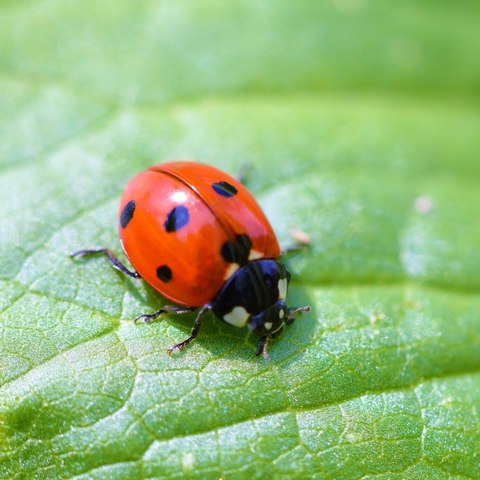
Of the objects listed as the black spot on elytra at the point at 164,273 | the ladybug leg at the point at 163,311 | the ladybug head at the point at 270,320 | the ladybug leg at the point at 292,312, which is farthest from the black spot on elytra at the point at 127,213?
the ladybug leg at the point at 292,312

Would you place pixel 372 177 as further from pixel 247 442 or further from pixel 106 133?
pixel 247 442

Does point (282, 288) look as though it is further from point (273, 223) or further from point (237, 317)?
point (273, 223)

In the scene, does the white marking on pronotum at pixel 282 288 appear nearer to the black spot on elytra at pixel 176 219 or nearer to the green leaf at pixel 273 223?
the green leaf at pixel 273 223

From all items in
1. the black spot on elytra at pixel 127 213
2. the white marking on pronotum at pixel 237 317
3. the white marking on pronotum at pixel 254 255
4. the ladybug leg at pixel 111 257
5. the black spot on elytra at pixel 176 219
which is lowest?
the white marking on pronotum at pixel 237 317

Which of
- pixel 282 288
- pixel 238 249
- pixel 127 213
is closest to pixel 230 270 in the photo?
pixel 238 249

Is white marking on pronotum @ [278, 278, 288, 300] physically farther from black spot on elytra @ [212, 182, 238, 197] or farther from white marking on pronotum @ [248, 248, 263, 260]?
black spot on elytra @ [212, 182, 238, 197]

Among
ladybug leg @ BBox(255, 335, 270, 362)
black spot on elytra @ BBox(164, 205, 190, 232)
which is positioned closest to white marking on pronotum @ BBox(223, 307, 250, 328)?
ladybug leg @ BBox(255, 335, 270, 362)
